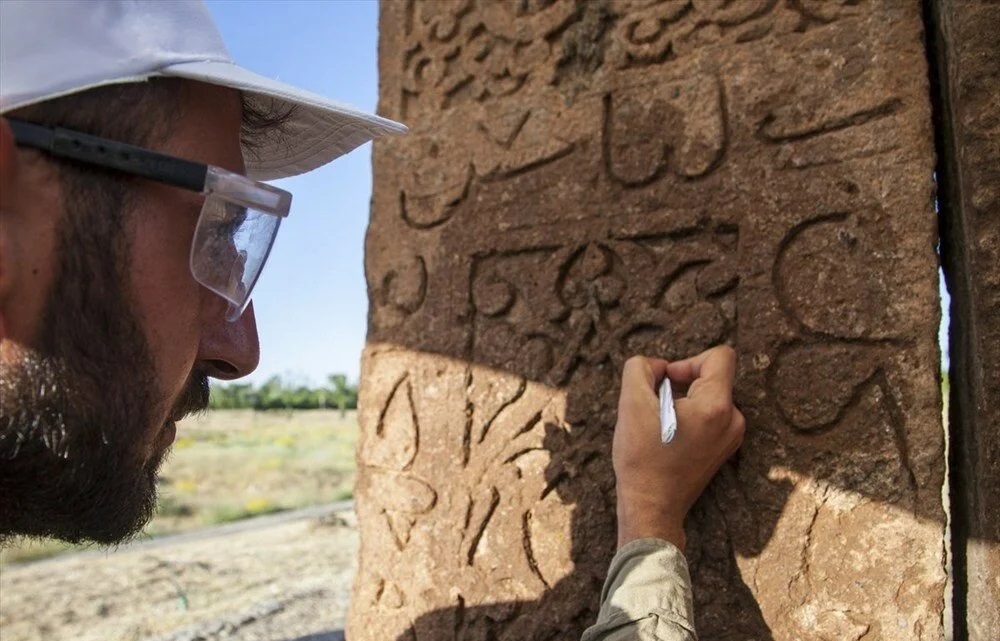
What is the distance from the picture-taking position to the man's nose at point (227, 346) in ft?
4.16

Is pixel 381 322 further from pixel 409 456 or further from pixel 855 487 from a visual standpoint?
pixel 855 487

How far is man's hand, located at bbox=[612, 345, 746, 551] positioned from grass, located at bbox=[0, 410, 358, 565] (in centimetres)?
433

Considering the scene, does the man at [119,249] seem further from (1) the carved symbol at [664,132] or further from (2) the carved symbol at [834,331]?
(1) the carved symbol at [664,132]

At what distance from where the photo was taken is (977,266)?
1403mm

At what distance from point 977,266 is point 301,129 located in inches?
48.3

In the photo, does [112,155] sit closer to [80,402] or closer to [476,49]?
[80,402]

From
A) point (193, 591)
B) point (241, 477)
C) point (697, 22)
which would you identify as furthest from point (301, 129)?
point (241, 477)

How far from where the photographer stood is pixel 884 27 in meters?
1.53

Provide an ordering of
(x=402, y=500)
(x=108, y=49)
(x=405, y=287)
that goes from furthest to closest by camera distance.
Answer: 1. (x=405, y=287)
2. (x=402, y=500)
3. (x=108, y=49)

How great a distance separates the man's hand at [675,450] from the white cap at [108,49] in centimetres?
79

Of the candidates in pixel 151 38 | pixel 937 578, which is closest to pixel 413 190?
pixel 151 38

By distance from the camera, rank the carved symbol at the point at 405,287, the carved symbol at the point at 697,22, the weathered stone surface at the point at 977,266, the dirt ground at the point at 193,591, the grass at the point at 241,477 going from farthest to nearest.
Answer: the grass at the point at 241,477
the dirt ground at the point at 193,591
the carved symbol at the point at 405,287
the carved symbol at the point at 697,22
the weathered stone surface at the point at 977,266

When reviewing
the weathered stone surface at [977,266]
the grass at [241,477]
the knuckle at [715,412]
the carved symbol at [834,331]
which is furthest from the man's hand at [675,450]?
the grass at [241,477]

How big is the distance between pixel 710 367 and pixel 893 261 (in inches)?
14.9
